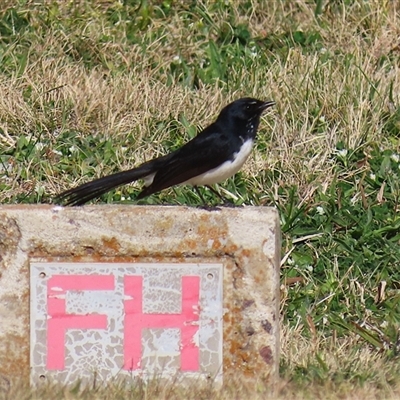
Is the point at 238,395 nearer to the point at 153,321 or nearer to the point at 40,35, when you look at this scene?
the point at 153,321

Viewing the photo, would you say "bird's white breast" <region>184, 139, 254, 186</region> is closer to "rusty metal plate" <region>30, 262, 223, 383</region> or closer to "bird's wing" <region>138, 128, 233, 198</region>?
"bird's wing" <region>138, 128, 233, 198</region>

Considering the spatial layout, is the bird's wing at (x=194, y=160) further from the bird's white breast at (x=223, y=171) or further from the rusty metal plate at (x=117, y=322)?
the rusty metal plate at (x=117, y=322)

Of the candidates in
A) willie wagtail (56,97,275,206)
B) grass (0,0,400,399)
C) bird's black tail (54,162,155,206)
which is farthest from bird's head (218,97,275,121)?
grass (0,0,400,399)

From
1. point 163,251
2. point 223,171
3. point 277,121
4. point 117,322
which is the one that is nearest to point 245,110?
point 223,171

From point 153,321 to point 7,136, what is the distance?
318 cm

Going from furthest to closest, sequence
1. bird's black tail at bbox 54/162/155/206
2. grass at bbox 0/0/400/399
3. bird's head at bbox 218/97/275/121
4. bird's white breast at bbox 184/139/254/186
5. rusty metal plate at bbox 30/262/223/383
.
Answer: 1. grass at bbox 0/0/400/399
2. bird's head at bbox 218/97/275/121
3. bird's white breast at bbox 184/139/254/186
4. bird's black tail at bbox 54/162/155/206
5. rusty metal plate at bbox 30/262/223/383

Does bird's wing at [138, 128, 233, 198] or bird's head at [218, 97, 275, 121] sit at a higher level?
bird's head at [218, 97, 275, 121]

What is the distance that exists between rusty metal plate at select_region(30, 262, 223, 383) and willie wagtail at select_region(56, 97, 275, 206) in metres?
0.85

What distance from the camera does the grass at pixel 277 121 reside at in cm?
640

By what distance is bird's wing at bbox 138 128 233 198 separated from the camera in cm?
591

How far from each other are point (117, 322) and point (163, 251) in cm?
40

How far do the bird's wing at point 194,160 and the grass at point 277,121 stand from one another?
1.00 meters

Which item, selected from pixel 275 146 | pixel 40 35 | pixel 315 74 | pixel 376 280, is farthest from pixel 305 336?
pixel 40 35

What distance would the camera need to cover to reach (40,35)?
29.2 ft
